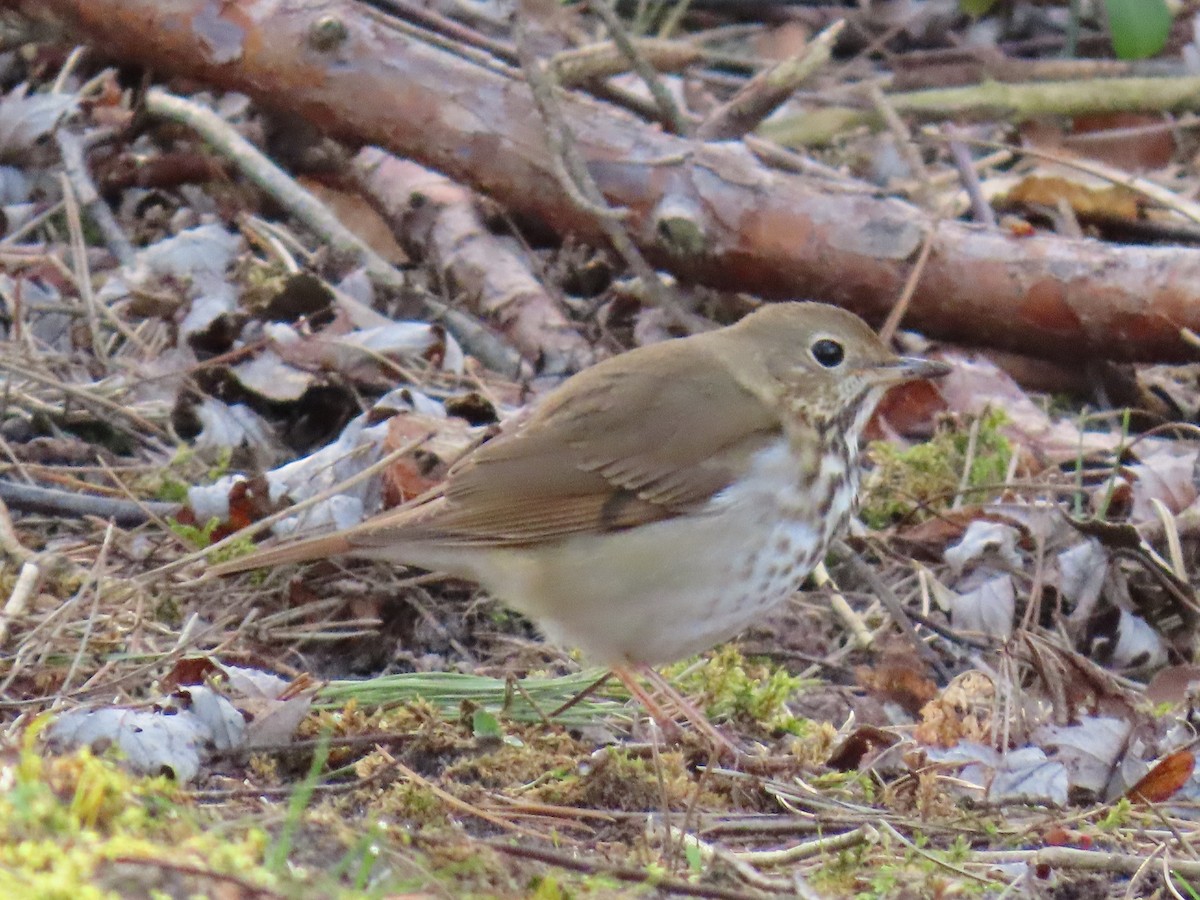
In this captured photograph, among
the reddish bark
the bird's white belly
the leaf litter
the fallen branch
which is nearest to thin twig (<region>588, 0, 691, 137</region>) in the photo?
the reddish bark

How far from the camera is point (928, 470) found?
208 inches

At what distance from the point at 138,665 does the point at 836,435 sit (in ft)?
6.14

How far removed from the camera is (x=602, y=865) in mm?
2652

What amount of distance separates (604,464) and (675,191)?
2309 mm

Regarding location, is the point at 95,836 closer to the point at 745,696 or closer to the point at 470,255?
the point at 745,696

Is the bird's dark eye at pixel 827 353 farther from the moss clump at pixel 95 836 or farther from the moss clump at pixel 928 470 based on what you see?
the moss clump at pixel 95 836

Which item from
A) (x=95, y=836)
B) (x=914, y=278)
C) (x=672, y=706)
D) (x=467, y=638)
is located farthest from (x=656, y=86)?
(x=95, y=836)

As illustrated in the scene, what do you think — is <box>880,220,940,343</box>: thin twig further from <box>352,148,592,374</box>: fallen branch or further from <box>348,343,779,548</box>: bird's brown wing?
<box>348,343,779,548</box>: bird's brown wing

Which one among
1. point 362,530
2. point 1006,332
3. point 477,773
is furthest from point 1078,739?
point 1006,332

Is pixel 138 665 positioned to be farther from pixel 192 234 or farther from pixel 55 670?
pixel 192 234

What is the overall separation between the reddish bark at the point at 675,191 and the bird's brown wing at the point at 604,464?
6.70 ft

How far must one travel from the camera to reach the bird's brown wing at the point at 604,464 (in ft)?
13.0

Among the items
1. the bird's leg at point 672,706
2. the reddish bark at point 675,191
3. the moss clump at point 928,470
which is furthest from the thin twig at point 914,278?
the bird's leg at point 672,706

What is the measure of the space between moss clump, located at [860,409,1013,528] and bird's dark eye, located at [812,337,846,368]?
1.04 m
